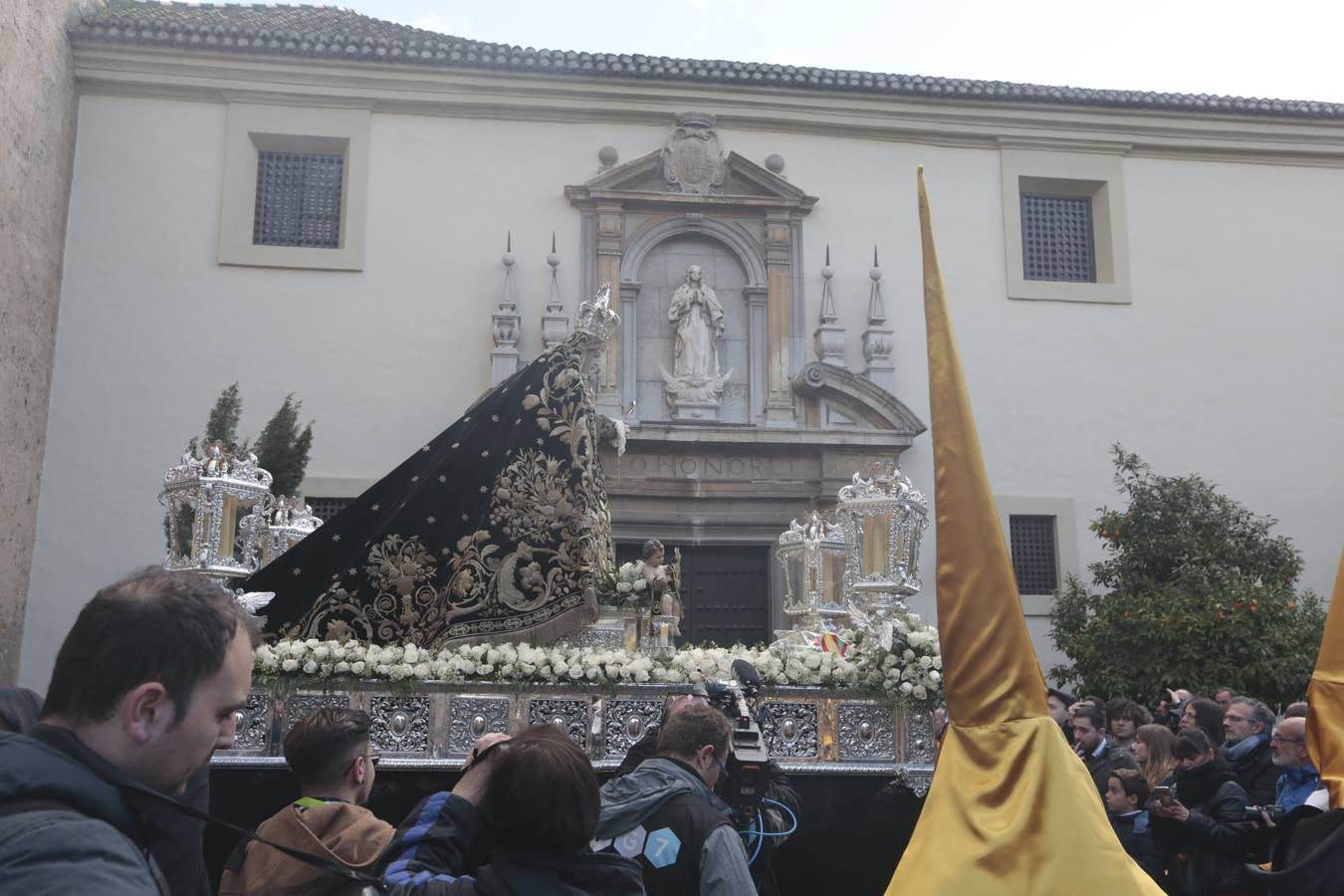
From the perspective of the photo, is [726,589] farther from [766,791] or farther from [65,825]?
[65,825]

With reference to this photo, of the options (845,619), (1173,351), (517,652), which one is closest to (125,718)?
(517,652)

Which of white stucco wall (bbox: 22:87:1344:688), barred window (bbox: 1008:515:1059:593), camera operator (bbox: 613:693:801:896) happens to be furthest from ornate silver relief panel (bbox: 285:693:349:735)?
barred window (bbox: 1008:515:1059:593)

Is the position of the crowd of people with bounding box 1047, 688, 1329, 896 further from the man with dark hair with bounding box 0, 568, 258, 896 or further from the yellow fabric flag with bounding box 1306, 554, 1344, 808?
the man with dark hair with bounding box 0, 568, 258, 896

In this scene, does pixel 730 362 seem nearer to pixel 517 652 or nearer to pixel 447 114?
pixel 447 114

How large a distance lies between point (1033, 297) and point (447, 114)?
286 inches

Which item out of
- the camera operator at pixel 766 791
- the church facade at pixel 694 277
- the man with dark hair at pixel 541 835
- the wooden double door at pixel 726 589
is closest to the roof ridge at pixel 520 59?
the church facade at pixel 694 277

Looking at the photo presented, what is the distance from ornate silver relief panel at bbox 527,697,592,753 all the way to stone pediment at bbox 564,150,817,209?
30.0 feet

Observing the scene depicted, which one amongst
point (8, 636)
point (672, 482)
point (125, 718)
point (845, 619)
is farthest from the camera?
point (672, 482)

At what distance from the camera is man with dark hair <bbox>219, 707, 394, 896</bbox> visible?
2.61 metres

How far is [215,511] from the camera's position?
21.7 ft

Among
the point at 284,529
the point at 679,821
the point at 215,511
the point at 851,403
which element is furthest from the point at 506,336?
the point at 679,821

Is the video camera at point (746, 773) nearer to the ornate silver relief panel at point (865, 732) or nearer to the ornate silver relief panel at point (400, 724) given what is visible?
the ornate silver relief panel at point (865, 732)

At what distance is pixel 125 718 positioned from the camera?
4.67 feet

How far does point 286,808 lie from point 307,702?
3.30 metres
